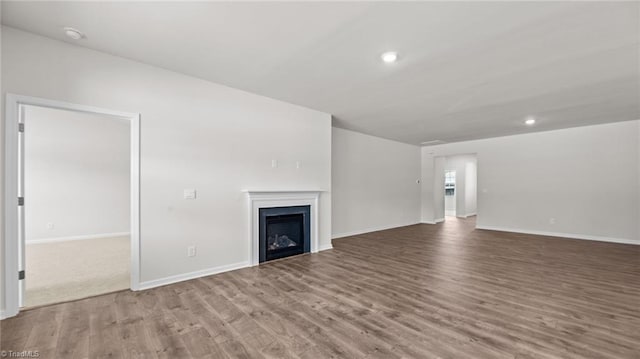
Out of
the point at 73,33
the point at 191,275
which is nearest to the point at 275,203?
the point at 191,275

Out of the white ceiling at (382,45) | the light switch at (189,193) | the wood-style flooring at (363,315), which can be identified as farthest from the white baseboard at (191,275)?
the white ceiling at (382,45)

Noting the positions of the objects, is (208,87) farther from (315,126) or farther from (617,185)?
(617,185)

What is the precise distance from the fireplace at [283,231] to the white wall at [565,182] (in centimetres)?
572

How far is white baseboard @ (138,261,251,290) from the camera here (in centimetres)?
320

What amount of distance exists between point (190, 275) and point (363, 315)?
2.31 meters

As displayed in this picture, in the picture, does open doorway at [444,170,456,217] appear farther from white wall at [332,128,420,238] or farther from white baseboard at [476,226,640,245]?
white baseboard at [476,226,640,245]

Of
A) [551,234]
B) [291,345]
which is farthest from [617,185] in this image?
[291,345]

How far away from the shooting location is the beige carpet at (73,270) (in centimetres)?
303

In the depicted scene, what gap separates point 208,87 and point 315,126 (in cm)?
197

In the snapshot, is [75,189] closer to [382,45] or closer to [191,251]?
[191,251]

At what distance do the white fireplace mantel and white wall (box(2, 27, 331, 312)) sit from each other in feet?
0.34

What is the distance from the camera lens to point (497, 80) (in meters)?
3.50

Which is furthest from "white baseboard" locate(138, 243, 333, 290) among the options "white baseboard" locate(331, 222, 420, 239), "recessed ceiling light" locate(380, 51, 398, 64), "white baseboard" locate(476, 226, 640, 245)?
"white baseboard" locate(476, 226, 640, 245)

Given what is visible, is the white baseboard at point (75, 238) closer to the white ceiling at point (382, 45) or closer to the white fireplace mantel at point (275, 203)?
the white fireplace mantel at point (275, 203)
